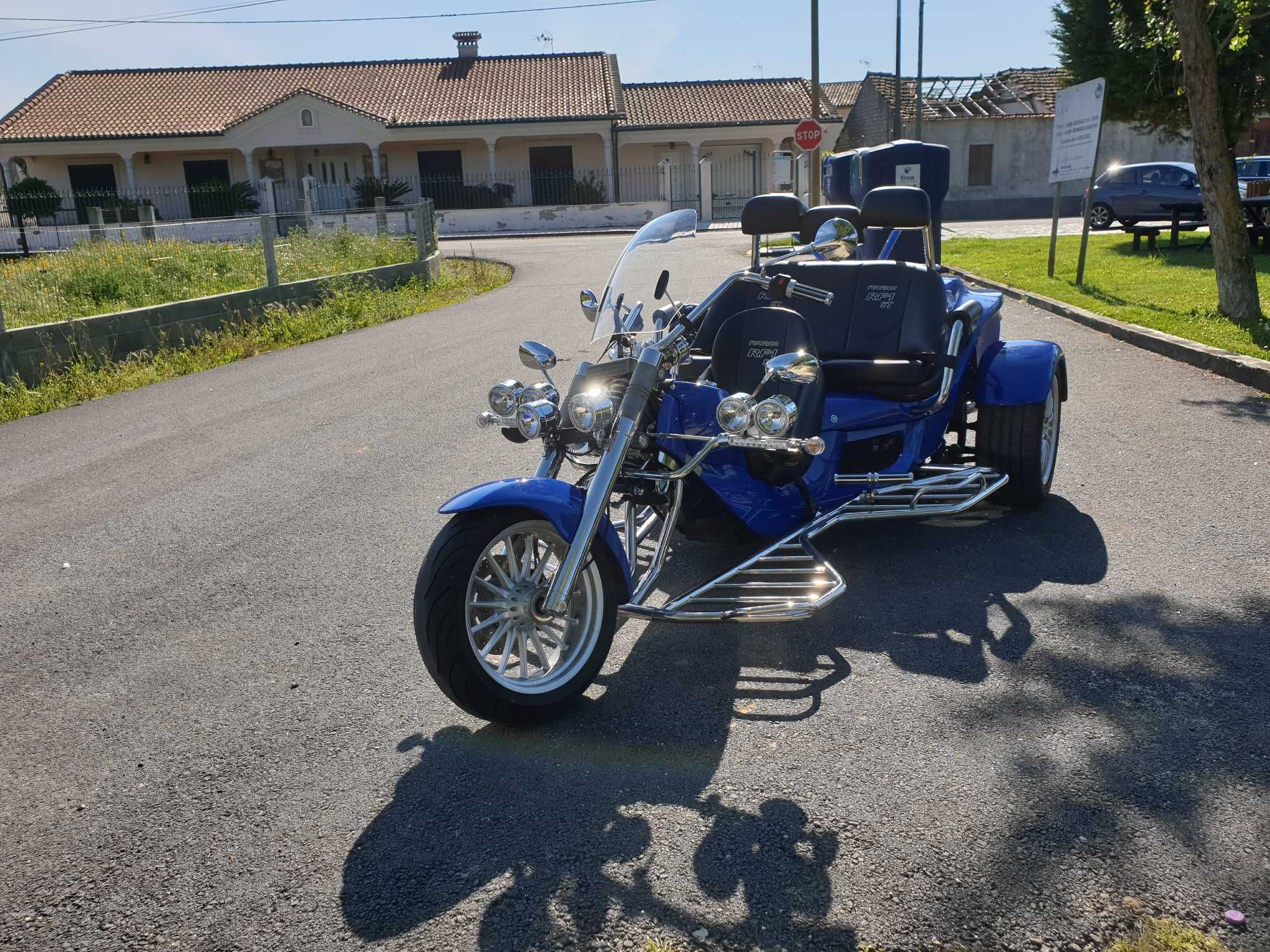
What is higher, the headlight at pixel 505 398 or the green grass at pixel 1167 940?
the headlight at pixel 505 398

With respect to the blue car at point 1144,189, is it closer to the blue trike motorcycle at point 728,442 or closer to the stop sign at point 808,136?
the stop sign at point 808,136

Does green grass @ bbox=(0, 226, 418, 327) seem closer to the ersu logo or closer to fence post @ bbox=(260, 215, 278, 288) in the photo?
fence post @ bbox=(260, 215, 278, 288)

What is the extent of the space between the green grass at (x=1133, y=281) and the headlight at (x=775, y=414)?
6.86 meters

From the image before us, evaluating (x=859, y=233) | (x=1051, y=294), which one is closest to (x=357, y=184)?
(x=1051, y=294)

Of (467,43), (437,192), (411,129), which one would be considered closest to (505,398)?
(437,192)

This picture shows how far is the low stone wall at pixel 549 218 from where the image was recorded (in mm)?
37344

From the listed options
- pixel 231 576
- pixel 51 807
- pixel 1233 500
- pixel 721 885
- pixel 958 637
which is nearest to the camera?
pixel 721 885

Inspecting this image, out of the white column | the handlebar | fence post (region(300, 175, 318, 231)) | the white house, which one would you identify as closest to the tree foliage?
the white house

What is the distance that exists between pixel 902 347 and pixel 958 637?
1954 millimetres

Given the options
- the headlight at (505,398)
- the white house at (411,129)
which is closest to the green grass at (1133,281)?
the headlight at (505,398)

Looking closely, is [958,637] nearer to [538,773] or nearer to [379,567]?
[538,773]

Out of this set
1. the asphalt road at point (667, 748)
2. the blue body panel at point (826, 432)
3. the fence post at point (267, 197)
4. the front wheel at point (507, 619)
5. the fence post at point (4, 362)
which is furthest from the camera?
the fence post at point (267, 197)

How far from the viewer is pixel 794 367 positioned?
3.60 metres

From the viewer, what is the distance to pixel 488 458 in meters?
7.10
